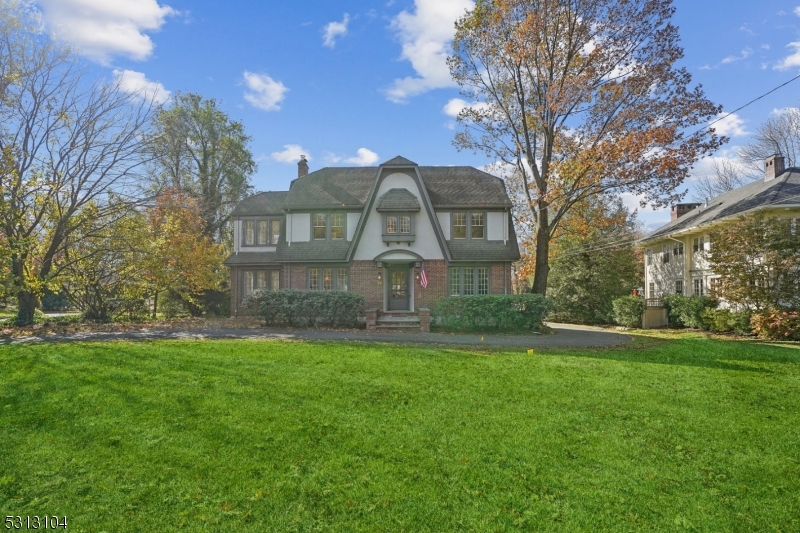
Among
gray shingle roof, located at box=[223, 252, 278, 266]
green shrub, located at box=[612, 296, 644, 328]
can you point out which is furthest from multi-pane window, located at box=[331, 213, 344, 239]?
green shrub, located at box=[612, 296, 644, 328]

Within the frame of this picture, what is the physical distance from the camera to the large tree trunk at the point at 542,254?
67.4 ft

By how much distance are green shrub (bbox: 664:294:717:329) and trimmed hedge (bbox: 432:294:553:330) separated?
800cm

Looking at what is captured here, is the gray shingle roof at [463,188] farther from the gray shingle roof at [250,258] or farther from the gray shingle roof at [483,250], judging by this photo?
the gray shingle roof at [250,258]

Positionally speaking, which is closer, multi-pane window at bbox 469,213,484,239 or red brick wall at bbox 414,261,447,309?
red brick wall at bbox 414,261,447,309

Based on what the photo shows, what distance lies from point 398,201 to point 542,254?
7389mm

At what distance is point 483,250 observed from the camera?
64.7 ft

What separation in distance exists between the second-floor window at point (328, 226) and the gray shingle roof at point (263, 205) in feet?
8.93

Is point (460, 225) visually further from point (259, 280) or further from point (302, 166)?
point (302, 166)

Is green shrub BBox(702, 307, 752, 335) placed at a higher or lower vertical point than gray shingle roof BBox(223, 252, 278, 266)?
lower

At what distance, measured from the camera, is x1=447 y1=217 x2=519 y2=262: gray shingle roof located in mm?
19469

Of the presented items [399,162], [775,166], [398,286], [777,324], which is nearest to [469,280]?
[398,286]

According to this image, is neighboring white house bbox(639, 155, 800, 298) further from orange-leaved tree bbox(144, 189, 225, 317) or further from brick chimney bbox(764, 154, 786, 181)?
orange-leaved tree bbox(144, 189, 225, 317)

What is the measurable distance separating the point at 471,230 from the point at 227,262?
1226cm

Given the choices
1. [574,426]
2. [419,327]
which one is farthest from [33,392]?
[419,327]
